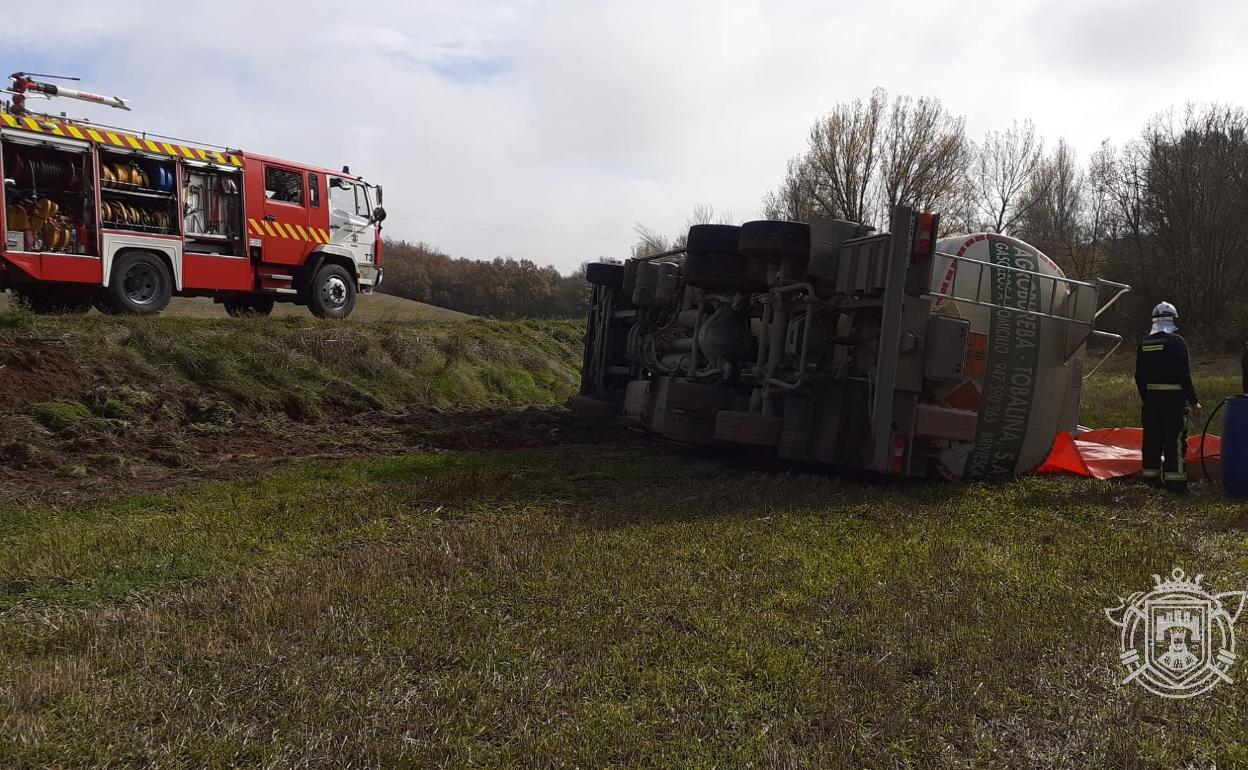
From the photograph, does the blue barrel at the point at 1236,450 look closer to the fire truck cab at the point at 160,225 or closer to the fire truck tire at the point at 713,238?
the fire truck tire at the point at 713,238

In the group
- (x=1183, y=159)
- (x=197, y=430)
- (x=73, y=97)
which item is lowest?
(x=197, y=430)

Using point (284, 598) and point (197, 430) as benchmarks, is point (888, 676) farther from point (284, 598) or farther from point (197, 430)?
point (197, 430)

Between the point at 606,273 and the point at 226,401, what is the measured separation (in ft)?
14.7

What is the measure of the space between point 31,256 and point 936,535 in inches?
434

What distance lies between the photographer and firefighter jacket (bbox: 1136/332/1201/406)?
26.6 ft

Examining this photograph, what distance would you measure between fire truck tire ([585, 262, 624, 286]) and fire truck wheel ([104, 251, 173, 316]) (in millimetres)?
6133

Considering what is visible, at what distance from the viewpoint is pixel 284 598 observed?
399 centimetres

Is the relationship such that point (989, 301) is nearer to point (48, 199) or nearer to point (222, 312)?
point (48, 199)

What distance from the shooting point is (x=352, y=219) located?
15.6 m

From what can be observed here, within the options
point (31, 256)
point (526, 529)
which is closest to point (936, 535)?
point (526, 529)

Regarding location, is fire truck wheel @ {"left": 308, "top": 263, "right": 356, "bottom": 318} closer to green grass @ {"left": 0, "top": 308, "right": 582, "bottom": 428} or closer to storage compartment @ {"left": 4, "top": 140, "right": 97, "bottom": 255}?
green grass @ {"left": 0, "top": 308, "right": 582, "bottom": 428}

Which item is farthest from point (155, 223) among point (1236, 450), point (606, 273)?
point (1236, 450)

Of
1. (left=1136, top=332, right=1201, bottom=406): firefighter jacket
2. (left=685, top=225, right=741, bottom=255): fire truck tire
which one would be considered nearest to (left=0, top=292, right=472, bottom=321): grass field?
(left=685, top=225, right=741, bottom=255): fire truck tire

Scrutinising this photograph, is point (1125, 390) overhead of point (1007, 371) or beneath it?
beneath
